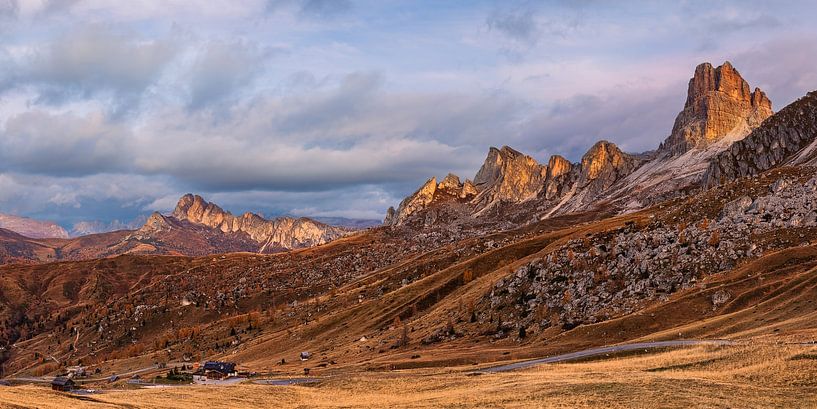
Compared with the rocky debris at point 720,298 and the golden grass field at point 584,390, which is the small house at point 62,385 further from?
the rocky debris at point 720,298

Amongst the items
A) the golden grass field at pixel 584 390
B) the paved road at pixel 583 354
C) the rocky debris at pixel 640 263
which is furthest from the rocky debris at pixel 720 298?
the golden grass field at pixel 584 390

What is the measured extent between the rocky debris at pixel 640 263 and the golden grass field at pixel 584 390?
42.8m

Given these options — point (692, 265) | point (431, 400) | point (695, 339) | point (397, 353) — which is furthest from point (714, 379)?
point (397, 353)

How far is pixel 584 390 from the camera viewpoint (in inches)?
1945

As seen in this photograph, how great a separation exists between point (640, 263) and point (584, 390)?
81481 millimetres

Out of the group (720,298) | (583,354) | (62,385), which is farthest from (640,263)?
(62,385)

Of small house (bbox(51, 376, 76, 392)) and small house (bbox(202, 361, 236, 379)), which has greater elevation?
small house (bbox(51, 376, 76, 392))

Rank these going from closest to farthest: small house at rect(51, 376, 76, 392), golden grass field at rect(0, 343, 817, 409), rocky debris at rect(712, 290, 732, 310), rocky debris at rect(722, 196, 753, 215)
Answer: golden grass field at rect(0, 343, 817, 409)
small house at rect(51, 376, 76, 392)
rocky debris at rect(712, 290, 732, 310)
rocky debris at rect(722, 196, 753, 215)

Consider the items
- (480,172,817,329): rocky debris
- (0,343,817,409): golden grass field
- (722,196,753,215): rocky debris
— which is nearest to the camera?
→ (0,343,817,409): golden grass field

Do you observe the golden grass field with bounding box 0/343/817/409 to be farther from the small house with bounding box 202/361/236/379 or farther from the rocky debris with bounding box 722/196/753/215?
the rocky debris with bounding box 722/196/753/215

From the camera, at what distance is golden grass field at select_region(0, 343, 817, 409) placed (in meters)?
44.1

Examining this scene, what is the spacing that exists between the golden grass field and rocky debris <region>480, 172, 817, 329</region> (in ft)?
140

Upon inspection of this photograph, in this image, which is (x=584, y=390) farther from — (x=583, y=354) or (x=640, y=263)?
(x=640, y=263)

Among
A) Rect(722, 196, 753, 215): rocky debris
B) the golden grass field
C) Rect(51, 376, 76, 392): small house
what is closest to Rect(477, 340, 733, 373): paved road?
the golden grass field
